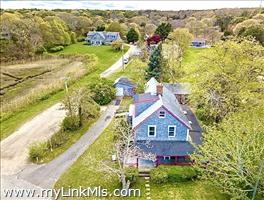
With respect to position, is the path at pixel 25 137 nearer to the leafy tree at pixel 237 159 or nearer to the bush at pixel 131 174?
the bush at pixel 131 174

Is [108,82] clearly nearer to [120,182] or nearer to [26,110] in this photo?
[26,110]

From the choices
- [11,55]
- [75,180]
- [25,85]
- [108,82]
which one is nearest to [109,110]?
[108,82]

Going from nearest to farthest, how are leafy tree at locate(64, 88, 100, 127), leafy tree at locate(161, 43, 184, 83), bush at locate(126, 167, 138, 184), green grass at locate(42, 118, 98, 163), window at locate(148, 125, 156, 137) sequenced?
bush at locate(126, 167, 138, 184), window at locate(148, 125, 156, 137), green grass at locate(42, 118, 98, 163), leafy tree at locate(64, 88, 100, 127), leafy tree at locate(161, 43, 184, 83)

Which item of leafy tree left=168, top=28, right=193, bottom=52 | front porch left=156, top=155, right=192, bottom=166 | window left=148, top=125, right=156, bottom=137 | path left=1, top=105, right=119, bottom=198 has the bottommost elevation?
path left=1, top=105, right=119, bottom=198

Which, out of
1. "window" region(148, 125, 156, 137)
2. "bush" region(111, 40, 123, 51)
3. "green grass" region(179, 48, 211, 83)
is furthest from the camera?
"bush" region(111, 40, 123, 51)

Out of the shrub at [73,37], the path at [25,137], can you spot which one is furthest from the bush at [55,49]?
the path at [25,137]

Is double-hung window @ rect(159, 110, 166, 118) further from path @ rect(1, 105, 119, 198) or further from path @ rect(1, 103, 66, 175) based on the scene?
path @ rect(1, 103, 66, 175)

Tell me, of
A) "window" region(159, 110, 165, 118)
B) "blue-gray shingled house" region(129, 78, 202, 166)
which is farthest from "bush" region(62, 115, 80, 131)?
"window" region(159, 110, 165, 118)

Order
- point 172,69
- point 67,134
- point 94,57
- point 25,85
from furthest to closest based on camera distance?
point 94,57 < point 25,85 < point 172,69 < point 67,134
